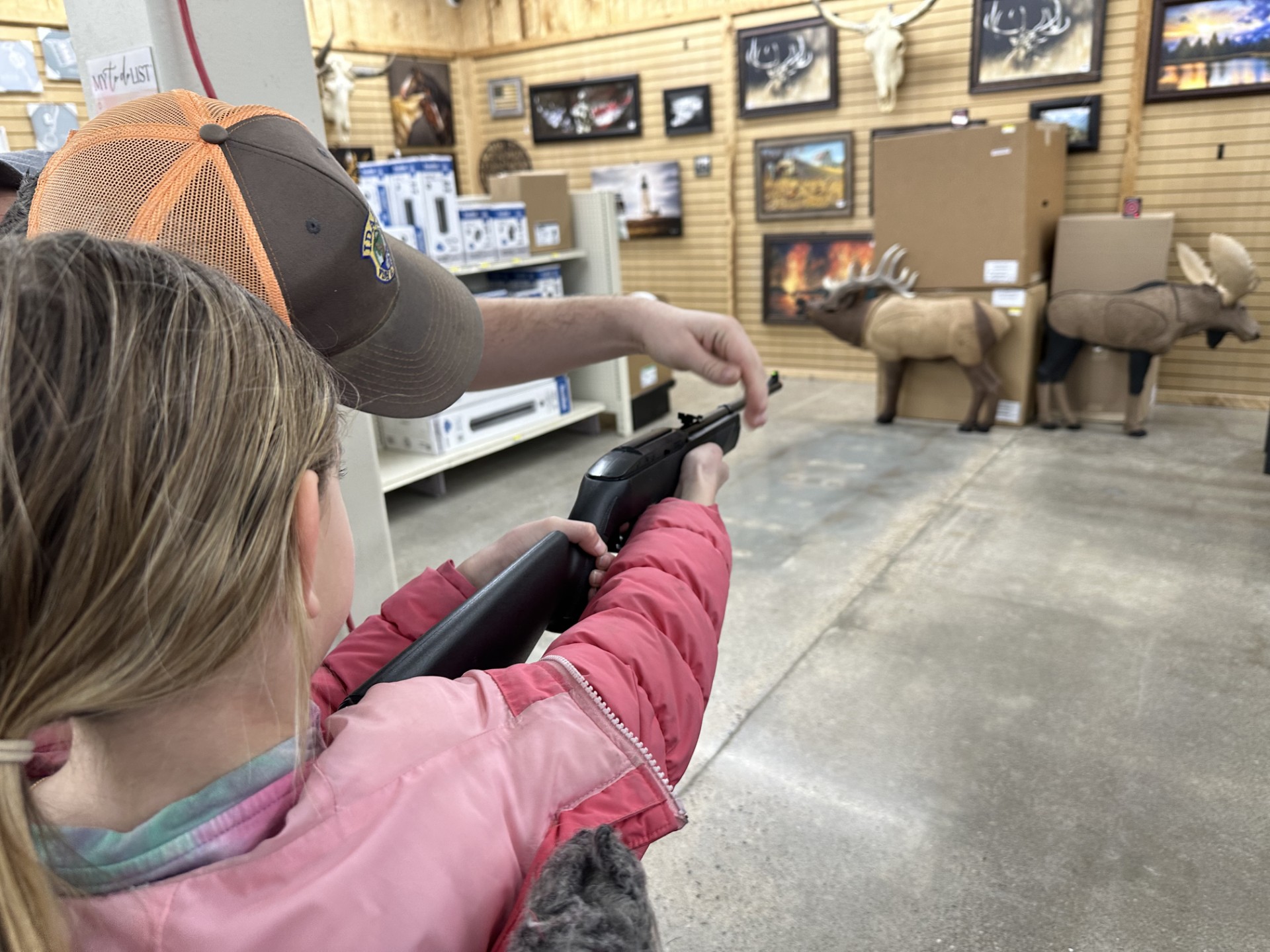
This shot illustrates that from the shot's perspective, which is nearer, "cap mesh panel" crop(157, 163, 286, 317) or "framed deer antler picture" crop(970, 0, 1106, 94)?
"cap mesh panel" crop(157, 163, 286, 317)

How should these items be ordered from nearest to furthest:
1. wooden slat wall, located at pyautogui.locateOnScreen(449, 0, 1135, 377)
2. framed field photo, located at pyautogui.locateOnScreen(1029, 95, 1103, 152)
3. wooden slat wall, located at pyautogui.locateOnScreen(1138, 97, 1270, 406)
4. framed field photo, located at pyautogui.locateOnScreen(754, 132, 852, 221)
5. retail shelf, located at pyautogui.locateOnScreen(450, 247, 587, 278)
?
1. retail shelf, located at pyautogui.locateOnScreen(450, 247, 587, 278)
2. wooden slat wall, located at pyautogui.locateOnScreen(1138, 97, 1270, 406)
3. framed field photo, located at pyautogui.locateOnScreen(1029, 95, 1103, 152)
4. wooden slat wall, located at pyautogui.locateOnScreen(449, 0, 1135, 377)
5. framed field photo, located at pyautogui.locateOnScreen(754, 132, 852, 221)

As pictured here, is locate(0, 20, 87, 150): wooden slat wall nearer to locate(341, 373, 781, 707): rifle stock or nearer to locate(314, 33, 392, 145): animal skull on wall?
locate(314, 33, 392, 145): animal skull on wall

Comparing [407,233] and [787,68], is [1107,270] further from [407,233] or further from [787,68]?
[407,233]

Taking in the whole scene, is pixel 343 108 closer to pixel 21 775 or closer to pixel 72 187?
pixel 72 187

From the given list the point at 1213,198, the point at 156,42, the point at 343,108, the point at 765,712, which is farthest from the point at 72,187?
the point at 343,108

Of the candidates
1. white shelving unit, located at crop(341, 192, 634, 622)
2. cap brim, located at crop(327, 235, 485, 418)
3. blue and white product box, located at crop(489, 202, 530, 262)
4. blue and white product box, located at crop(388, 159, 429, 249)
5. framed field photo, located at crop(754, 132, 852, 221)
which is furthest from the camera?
framed field photo, located at crop(754, 132, 852, 221)

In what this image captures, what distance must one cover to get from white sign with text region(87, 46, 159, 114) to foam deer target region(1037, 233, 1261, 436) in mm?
4086

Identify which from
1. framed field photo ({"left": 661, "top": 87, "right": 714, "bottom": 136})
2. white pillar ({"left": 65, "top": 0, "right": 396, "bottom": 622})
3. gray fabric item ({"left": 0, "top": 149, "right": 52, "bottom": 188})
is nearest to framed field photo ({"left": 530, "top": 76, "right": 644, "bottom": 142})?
framed field photo ({"left": 661, "top": 87, "right": 714, "bottom": 136})

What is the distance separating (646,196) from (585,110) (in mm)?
820

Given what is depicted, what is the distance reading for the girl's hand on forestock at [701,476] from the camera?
4.09 ft

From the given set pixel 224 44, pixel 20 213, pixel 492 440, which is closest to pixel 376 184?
pixel 492 440

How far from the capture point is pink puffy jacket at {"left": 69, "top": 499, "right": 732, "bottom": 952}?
55 cm

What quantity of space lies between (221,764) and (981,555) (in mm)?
2944

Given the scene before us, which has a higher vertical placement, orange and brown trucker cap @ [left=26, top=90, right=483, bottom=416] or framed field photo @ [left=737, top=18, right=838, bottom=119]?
framed field photo @ [left=737, top=18, right=838, bottom=119]
